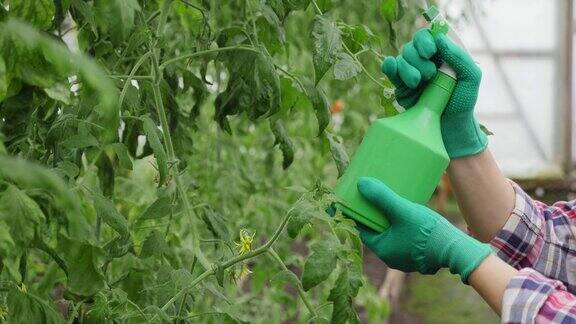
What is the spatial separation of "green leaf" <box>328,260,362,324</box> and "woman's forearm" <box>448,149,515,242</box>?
21.5 inches

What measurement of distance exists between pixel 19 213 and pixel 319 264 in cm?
44

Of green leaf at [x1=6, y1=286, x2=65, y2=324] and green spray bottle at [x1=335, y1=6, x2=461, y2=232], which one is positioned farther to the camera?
green spray bottle at [x1=335, y1=6, x2=461, y2=232]

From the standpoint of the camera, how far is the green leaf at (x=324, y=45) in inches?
55.4

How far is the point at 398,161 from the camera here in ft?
4.85

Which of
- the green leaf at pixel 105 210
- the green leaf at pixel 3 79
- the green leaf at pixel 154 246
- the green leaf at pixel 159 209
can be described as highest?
the green leaf at pixel 3 79

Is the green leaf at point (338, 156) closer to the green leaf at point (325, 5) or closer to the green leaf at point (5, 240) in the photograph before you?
the green leaf at point (325, 5)

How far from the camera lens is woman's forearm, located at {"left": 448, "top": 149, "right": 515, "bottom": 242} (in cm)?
186

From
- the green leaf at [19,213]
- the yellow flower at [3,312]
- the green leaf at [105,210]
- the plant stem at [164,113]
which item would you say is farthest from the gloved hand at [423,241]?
the green leaf at [19,213]

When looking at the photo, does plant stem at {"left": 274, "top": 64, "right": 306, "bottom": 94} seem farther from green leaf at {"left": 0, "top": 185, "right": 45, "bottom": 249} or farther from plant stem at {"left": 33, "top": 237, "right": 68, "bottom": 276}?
green leaf at {"left": 0, "top": 185, "right": 45, "bottom": 249}

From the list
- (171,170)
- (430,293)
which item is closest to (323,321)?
(171,170)

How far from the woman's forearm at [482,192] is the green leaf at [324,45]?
0.51 metres

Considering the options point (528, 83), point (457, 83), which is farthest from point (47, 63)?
point (528, 83)

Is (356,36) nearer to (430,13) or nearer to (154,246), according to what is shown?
(430,13)

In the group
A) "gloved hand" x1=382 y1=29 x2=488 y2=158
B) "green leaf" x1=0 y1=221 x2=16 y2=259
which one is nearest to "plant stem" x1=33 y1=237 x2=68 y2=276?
"green leaf" x1=0 y1=221 x2=16 y2=259
